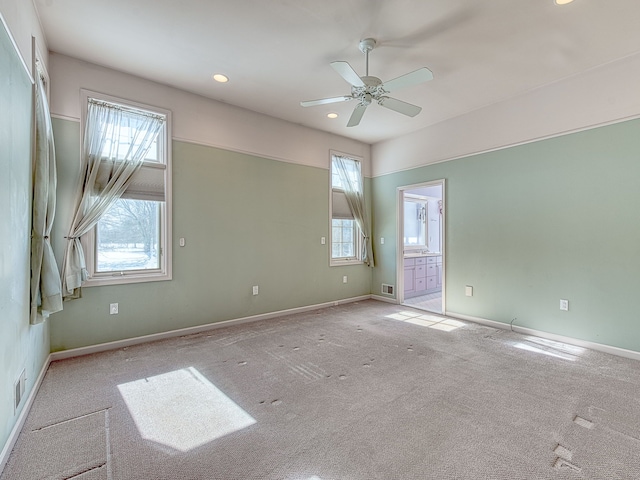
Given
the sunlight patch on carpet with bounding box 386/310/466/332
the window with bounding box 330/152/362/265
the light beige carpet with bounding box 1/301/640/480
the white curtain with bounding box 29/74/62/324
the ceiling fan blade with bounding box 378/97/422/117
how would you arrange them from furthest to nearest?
1. the window with bounding box 330/152/362/265
2. the sunlight patch on carpet with bounding box 386/310/466/332
3. the ceiling fan blade with bounding box 378/97/422/117
4. the white curtain with bounding box 29/74/62/324
5. the light beige carpet with bounding box 1/301/640/480

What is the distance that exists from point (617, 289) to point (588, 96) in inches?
85.3

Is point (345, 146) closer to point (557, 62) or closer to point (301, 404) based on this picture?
point (557, 62)

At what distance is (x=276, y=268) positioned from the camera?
15.7ft

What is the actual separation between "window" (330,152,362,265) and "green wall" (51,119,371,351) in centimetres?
24

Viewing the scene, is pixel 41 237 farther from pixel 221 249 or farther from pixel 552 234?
pixel 552 234

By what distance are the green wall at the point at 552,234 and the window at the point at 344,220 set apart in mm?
1554

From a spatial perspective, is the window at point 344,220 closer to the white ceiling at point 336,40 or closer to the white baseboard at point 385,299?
the white baseboard at point 385,299

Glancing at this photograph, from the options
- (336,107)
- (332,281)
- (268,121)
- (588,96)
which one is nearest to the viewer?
(588,96)

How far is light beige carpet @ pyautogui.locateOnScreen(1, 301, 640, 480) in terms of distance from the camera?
5.59 ft

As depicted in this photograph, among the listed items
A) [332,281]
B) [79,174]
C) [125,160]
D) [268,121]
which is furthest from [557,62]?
[79,174]

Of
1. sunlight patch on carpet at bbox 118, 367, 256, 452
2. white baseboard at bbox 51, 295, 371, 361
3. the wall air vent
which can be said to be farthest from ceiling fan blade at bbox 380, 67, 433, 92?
the wall air vent

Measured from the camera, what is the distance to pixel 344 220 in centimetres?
589

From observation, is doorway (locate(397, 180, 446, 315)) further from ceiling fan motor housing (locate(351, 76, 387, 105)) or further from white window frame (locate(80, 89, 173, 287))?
white window frame (locate(80, 89, 173, 287))

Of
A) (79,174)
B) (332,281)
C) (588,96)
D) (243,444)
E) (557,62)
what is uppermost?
(557,62)
